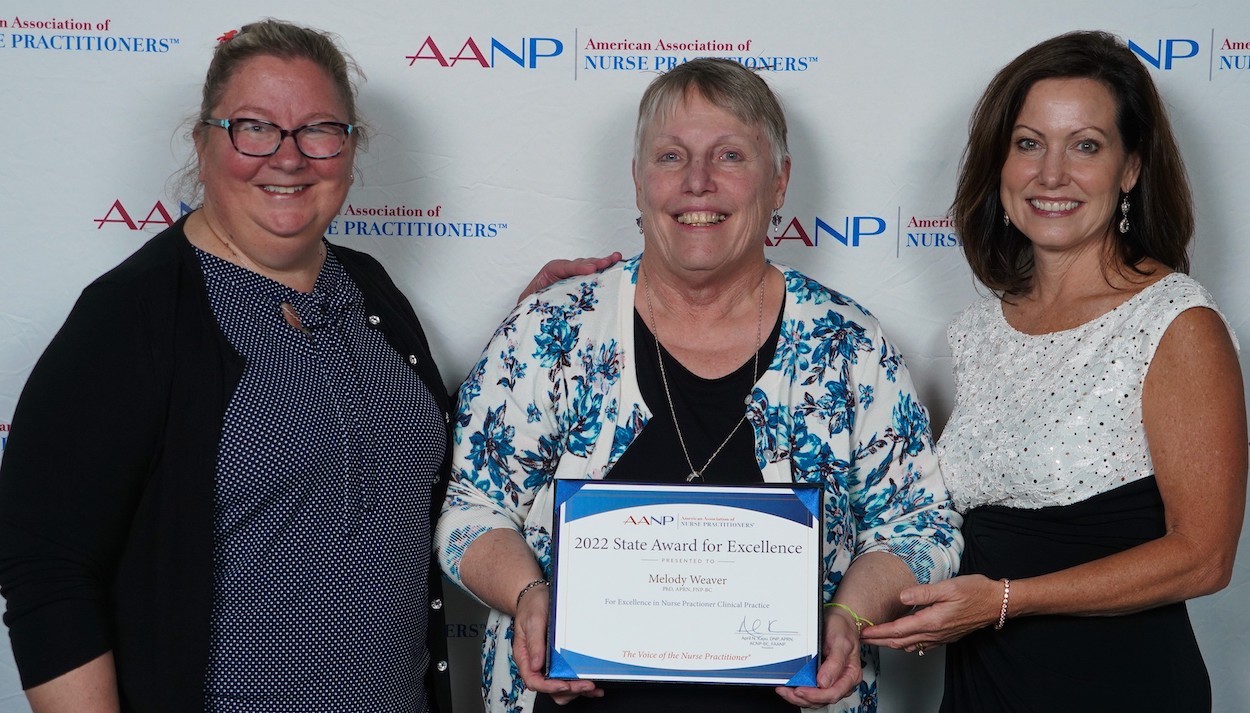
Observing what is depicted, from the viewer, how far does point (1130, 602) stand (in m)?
1.57

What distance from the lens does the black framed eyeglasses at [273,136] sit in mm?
1536

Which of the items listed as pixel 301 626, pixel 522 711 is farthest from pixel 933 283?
pixel 301 626

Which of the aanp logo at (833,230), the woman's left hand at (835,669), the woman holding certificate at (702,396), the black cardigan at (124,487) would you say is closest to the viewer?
the black cardigan at (124,487)

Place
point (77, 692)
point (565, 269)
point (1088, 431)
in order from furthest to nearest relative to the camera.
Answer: point (565, 269), point (1088, 431), point (77, 692)

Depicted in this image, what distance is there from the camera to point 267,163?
1.54 m

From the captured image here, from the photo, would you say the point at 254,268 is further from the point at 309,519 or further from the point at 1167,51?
the point at 1167,51

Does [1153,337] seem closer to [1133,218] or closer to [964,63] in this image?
[1133,218]

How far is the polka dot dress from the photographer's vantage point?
1479 millimetres

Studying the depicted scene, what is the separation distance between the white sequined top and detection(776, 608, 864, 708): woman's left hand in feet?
1.14

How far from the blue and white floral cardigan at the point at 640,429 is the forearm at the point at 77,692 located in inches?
20.5

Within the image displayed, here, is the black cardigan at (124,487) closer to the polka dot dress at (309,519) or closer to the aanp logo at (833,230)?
the polka dot dress at (309,519)

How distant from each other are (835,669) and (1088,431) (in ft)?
1.71

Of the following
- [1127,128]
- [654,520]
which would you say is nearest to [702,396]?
[654,520]

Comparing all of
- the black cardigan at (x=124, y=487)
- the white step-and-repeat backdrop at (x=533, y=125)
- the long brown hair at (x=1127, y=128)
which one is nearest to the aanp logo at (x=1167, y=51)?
the white step-and-repeat backdrop at (x=533, y=125)
